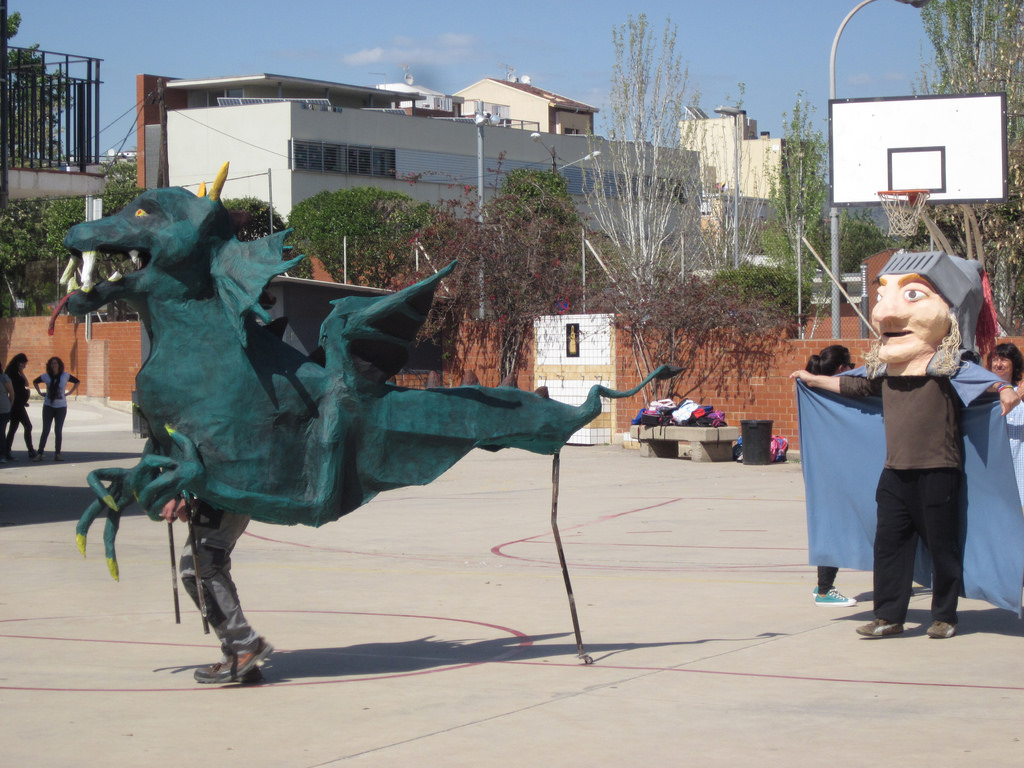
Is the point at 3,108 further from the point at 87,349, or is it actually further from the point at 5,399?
the point at 87,349

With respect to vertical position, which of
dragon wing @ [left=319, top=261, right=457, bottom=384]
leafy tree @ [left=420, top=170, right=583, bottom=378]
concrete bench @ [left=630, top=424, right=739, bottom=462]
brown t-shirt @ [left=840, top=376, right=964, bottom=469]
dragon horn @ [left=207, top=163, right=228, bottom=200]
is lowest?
concrete bench @ [left=630, top=424, right=739, bottom=462]

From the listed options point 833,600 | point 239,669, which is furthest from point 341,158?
point 239,669

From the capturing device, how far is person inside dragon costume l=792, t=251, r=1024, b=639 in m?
7.44

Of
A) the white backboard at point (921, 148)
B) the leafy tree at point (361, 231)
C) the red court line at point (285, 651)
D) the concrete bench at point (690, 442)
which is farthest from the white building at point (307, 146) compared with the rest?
the red court line at point (285, 651)

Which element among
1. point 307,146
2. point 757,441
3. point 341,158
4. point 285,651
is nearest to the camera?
point 285,651

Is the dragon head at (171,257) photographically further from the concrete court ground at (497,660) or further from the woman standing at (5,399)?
the woman standing at (5,399)

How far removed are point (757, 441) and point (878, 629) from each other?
511 inches

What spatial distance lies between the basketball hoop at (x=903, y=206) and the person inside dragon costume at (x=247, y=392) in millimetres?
13631

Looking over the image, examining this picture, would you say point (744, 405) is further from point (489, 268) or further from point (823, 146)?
point (823, 146)

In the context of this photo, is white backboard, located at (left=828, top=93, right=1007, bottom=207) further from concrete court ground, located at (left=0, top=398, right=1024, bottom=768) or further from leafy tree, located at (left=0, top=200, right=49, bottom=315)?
leafy tree, located at (left=0, top=200, right=49, bottom=315)

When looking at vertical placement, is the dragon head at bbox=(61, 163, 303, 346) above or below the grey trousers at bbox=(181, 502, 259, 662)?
above

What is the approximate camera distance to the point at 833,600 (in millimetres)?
8406

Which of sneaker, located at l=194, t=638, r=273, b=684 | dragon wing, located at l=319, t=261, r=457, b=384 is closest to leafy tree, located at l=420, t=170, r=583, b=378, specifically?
dragon wing, located at l=319, t=261, r=457, b=384

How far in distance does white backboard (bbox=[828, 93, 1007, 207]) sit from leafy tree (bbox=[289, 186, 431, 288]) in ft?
71.9
